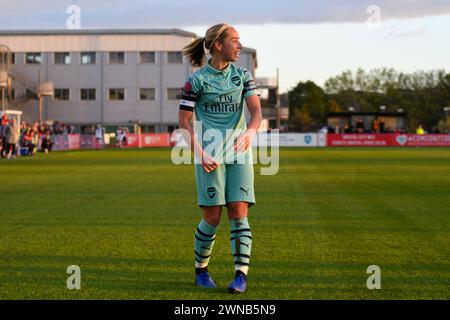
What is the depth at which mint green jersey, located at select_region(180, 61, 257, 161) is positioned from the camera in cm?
752

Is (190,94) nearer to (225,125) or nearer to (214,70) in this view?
(214,70)

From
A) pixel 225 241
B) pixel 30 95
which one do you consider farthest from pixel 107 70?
pixel 225 241

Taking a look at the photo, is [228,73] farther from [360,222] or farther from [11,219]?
[11,219]

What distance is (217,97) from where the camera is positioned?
24.7 ft

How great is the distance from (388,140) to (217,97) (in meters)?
65.0

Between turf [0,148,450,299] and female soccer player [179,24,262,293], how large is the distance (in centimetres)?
67

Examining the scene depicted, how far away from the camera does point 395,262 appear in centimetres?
924

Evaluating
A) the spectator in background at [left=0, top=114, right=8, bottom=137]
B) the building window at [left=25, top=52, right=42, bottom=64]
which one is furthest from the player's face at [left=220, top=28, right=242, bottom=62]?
the building window at [left=25, top=52, right=42, bottom=64]

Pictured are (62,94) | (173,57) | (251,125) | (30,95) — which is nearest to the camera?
(251,125)

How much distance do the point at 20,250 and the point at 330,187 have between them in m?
11.5

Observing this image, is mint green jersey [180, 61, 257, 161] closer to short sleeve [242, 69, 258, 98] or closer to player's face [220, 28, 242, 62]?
short sleeve [242, 69, 258, 98]

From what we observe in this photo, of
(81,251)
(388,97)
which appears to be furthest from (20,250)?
(388,97)

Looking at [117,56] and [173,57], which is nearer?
[117,56]

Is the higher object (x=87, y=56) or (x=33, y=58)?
(x=87, y=56)
